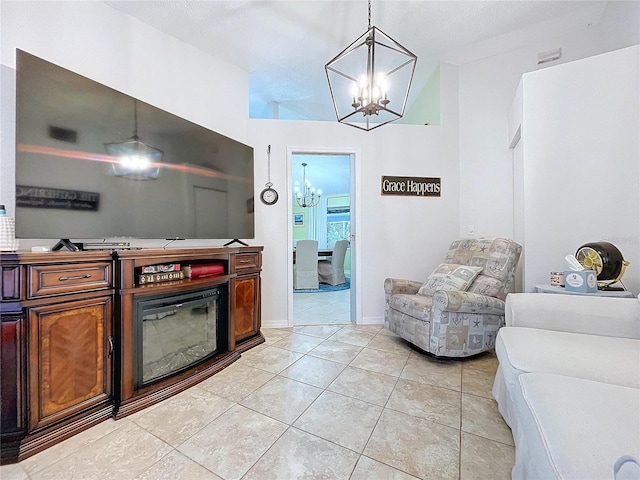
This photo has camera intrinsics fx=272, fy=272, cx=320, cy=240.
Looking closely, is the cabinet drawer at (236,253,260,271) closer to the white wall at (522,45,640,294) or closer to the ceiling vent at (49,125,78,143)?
the ceiling vent at (49,125,78,143)

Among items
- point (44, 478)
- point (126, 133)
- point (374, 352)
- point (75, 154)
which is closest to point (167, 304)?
point (44, 478)

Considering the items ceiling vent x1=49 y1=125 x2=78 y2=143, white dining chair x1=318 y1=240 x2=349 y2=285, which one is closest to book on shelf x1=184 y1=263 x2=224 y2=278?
ceiling vent x1=49 y1=125 x2=78 y2=143

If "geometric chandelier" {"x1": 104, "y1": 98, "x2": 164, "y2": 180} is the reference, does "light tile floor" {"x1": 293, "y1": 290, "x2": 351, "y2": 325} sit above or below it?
below

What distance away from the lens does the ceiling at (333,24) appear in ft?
7.57

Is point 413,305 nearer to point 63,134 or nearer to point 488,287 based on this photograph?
point 488,287

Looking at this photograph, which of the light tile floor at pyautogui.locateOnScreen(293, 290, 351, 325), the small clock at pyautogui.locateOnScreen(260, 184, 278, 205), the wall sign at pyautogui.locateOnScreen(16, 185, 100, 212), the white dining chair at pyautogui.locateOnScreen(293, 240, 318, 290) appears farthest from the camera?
the white dining chair at pyautogui.locateOnScreen(293, 240, 318, 290)

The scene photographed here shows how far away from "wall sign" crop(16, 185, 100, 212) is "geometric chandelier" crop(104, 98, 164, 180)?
241mm

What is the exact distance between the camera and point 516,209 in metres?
2.89

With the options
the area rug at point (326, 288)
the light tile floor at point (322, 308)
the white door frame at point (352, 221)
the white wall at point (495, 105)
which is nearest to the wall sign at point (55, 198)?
the white door frame at point (352, 221)

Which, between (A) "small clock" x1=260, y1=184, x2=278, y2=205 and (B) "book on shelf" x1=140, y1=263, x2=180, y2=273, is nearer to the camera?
(B) "book on shelf" x1=140, y1=263, x2=180, y2=273

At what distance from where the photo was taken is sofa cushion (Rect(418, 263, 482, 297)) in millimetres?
2432

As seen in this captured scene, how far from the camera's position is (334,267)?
19.5ft

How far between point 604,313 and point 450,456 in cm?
106

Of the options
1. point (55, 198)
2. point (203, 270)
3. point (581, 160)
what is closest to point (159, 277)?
point (203, 270)
